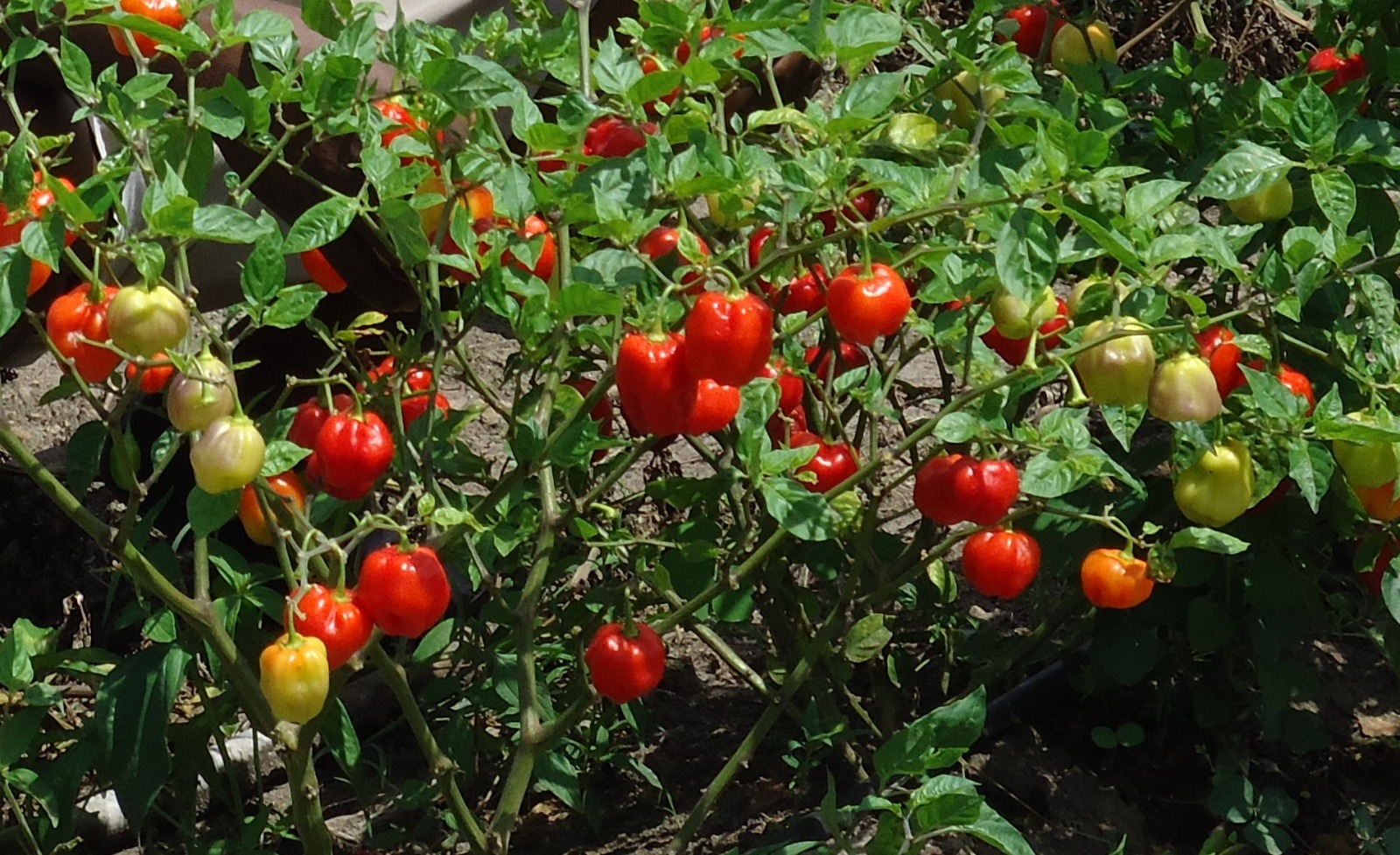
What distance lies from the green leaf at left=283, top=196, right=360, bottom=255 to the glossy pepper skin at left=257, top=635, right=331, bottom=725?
0.33m

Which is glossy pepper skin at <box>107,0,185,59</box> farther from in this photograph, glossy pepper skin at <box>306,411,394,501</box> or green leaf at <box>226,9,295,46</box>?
glossy pepper skin at <box>306,411,394,501</box>

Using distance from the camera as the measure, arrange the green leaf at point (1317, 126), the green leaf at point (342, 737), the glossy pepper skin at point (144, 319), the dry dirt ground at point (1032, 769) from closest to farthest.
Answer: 1. the glossy pepper skin at point (144, 319)
2. the green leaf at point (1317, 126)
3. the green leaf at point (342, 737)
4. the dry dirt ground at point (1032, 769)

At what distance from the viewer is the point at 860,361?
195 centimetres

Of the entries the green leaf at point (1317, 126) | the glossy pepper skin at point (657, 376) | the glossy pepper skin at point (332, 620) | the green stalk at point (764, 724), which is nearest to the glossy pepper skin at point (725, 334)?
the glossy pepper skin at point (657, 376)

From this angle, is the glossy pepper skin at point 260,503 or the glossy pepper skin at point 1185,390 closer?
the glossy pepper skin at point 1185,390

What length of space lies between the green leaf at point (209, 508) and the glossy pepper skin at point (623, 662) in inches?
14.3

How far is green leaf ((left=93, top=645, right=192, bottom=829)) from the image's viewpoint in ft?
5.26

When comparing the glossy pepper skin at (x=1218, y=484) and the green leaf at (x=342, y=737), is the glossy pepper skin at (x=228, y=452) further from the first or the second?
the glossy pepper skin at (x=1218, y=484)

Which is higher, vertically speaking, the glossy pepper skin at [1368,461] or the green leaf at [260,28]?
the green leaf at [260,28]

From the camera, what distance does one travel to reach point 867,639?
1.81 meters

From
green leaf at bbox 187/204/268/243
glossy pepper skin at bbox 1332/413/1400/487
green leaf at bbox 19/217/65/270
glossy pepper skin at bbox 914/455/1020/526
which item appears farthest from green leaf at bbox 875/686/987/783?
green leaf at bbox 19/217/65/270

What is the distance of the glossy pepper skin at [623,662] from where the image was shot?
4.83ft

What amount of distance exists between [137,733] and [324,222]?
649 mm

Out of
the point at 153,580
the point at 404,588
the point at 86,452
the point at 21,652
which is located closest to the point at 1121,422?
the point at 404,588
